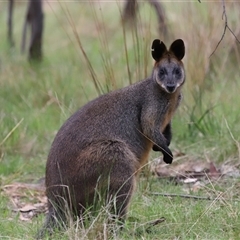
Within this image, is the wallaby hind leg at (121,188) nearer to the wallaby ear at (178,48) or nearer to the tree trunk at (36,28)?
the wallaby ear at (178,48)

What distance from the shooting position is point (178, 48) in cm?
534

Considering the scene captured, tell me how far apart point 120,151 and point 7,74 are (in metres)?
4.54

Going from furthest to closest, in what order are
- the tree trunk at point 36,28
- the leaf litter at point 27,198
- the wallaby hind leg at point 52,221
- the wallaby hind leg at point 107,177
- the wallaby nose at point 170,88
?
1. the tree trunk at point 36,28
2. the leaf litter at point 27,198
3. the wallaby nose at point 170,88
4. the wallaby hind leg at point 107,177
5. the wallaby hind leg at point 52,221

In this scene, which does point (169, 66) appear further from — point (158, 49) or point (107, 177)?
point (107, 177)

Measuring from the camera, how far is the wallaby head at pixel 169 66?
5262 mm

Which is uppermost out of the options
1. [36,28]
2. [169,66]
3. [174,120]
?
[169,66]

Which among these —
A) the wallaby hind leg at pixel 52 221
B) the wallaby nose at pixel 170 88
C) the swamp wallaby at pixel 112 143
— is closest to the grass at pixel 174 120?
the wallaby hind leg at pixel 52 221

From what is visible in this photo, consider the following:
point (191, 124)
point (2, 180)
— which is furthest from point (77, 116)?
point (191, 124)

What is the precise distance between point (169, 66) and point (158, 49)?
15 cm

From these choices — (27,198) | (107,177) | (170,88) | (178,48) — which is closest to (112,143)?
(107,177)

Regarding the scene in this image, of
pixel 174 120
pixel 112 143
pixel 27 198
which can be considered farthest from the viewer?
pixel 174 120

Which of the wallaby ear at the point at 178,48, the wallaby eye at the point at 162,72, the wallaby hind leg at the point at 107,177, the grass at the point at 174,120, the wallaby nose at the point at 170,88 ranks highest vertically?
the wallaby ear at the point at 178,48

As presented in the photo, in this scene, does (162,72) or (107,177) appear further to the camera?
(162,72)

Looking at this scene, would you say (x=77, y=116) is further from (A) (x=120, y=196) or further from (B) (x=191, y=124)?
(B) (x=191, y=124)
